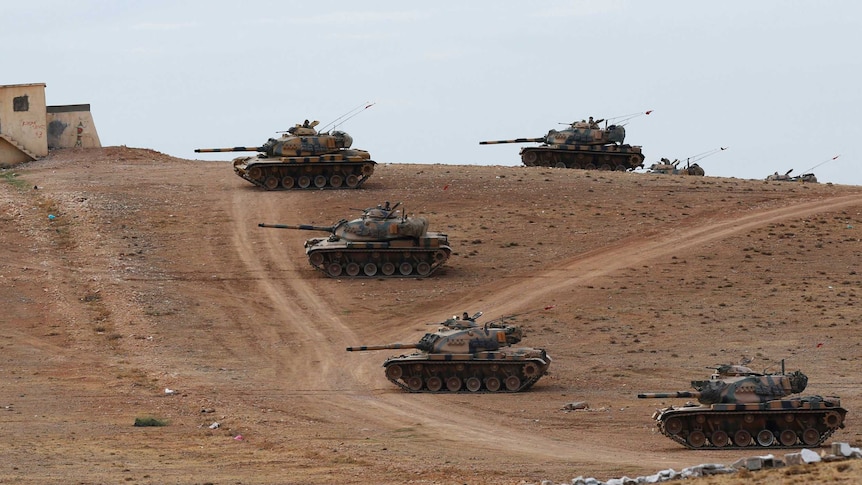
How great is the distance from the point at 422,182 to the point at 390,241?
1278 cm

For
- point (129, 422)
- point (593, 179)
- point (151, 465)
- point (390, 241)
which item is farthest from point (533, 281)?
point (151, 465)

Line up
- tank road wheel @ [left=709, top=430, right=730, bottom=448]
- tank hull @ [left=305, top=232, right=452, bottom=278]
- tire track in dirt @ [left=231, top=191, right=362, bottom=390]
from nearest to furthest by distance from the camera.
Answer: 1. tank road wheel @ [left=709, top=430, right=730, bottom=448]
2. tire track in dirt @ [left=231, top=191, right=362, bottom=390]
3. tank hull @ [left=305, top=232, right=452, bottom=278]

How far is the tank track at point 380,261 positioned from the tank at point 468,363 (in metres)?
12.5

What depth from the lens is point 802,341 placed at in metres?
44.2

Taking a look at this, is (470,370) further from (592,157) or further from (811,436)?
(592,157)

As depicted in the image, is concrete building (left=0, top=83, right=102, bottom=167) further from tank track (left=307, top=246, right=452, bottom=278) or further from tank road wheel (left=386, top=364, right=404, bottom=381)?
tank road wheel (left=386, top=364, right=404, bottom=381)

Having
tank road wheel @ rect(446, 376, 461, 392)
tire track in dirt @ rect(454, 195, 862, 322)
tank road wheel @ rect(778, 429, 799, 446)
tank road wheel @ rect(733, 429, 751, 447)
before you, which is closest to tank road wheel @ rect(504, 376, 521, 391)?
tank road wheel @ rect(446, 376, 461, 392)

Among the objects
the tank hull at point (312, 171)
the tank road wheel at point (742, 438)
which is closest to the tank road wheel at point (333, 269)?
the tank hull at point (312, 171)

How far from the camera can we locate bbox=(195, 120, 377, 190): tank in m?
62.5

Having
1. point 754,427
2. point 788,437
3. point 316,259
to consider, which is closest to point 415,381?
point 754,427

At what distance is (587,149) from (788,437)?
3926 cm

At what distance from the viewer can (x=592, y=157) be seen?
71.6 meters

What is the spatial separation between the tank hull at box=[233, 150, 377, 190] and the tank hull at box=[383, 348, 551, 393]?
23.9 meters

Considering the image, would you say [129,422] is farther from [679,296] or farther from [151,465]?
[679,296]
